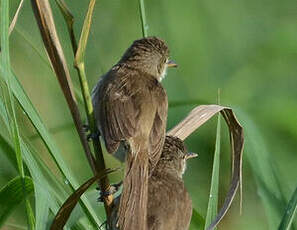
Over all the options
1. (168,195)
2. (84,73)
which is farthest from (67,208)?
(168,195)

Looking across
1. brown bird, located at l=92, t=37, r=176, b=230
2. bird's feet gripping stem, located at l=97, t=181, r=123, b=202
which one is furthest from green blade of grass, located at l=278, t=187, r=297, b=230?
bird's feet gripping stem, located at l=97, t=181, r=123, b=202

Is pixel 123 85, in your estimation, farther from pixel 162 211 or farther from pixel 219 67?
pixel 219 67

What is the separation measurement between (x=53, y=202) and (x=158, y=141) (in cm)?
58

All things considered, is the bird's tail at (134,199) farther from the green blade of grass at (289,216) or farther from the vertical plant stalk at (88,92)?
the green blade of grass at (289,216)

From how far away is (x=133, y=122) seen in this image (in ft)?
14.4

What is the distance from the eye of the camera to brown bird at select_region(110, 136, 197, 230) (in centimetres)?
423

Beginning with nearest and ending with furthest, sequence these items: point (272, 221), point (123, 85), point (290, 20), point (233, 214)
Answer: point (272, 221), point (123, 85), point (233, 214), point (290, 20)

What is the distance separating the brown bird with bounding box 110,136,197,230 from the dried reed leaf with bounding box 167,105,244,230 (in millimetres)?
108

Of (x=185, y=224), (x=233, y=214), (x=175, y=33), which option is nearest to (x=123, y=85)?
(x=185, y=224)

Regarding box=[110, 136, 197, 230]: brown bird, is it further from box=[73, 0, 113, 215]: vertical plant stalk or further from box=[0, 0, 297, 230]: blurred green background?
box=[0, 0, 297, 230]: blurred green background

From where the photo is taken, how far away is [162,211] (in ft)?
14.0

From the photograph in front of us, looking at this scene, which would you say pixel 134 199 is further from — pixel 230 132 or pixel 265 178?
pixel 265 178

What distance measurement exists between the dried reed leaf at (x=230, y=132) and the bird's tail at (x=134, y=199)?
0.26 meters

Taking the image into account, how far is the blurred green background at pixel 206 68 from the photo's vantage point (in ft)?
20.9
